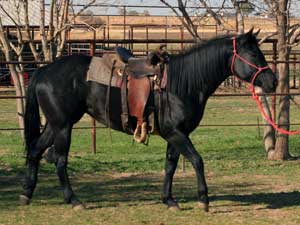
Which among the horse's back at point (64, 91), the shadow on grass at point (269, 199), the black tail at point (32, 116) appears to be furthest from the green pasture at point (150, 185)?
the horse's back at point (64, 91)

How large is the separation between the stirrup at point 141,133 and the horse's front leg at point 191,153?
9.9 inches

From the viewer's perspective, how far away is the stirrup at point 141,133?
22.7 feet

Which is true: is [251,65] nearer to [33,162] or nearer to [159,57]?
[159,57]

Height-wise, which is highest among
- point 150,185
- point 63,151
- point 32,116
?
point 32,116

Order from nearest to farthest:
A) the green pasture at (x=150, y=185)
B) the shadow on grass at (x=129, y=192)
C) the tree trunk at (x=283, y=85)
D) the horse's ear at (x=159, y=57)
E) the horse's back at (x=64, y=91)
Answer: the green pasture at (x=150, y=185), the horse's ear at (x=159, y=57), the horse's back at (x=64, y=91), the shadow on grass at (x=129, y=192), the tree trunk at (x=283, y=85)

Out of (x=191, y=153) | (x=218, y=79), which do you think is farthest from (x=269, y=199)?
(x=218, y=79)

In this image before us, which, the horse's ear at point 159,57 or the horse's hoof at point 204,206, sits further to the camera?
the horse's ear at point 159,57

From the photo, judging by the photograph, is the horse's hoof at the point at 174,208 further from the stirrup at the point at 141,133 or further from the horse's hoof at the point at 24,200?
the horse's hoof at the point at 24,200

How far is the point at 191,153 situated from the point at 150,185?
1.98 metres

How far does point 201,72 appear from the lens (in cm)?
693

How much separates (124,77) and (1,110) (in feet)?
49.2

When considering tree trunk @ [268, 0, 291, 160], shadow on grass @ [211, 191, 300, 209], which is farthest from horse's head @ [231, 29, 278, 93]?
tree trunk @ [268, 0, 291, 160]

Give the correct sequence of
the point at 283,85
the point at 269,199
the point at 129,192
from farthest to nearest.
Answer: the point at 283,85 → the point at 129,192 → the point at 269,199

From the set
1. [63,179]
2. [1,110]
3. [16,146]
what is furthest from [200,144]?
[1,110]
